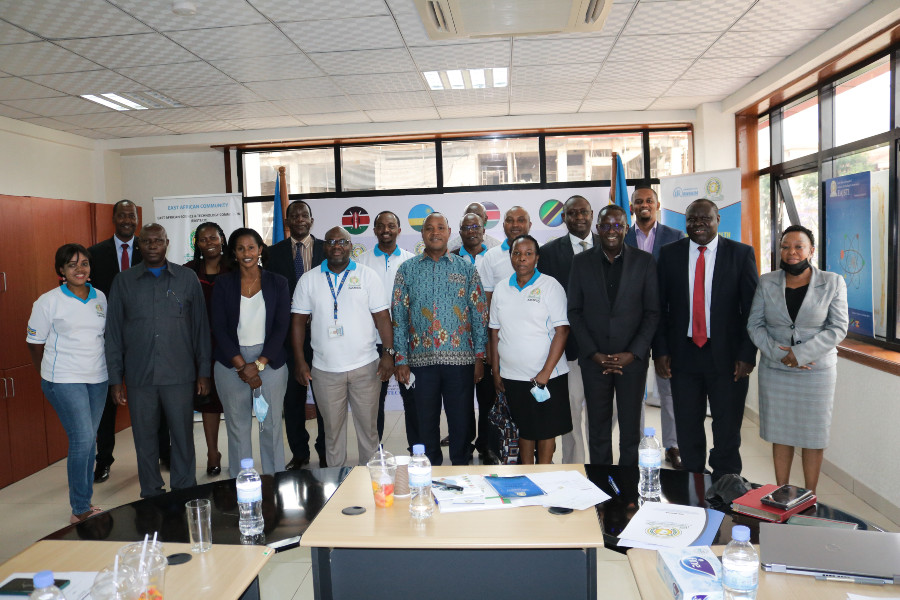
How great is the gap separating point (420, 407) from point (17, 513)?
9.24ft

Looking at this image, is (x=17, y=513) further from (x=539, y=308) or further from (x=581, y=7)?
(x=581, y=7)

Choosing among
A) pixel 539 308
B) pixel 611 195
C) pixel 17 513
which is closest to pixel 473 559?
pixel 539 308

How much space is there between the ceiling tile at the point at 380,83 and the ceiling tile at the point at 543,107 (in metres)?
1.22

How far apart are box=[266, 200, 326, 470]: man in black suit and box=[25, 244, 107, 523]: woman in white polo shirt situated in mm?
1186

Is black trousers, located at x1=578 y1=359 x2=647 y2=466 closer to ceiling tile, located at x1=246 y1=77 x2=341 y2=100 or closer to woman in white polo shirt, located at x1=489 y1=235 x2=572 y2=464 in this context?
woman in white polo shirt, located at x1=489 y1=235 x2=572 y2=464

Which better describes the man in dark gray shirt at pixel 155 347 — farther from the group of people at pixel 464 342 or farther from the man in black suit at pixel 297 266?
the man in black suit at pixel 297 266

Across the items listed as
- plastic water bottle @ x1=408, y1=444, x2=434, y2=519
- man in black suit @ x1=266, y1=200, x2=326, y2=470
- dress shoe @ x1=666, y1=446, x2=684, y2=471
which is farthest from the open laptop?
man in black suit @ x1=266, y1=200, x2=326, y2=470

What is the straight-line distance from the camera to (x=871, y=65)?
443 cm

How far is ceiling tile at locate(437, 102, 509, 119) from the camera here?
244 inches

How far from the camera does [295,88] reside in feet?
17.5

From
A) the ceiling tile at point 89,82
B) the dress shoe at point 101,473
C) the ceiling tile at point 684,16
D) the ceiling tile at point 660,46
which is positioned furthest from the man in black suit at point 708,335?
the ceiling tile at point 89,82

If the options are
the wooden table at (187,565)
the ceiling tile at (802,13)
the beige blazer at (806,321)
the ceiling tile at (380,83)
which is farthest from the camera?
the ceiling tile at (380,83)

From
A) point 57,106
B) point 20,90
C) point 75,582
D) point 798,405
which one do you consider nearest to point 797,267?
point 798,405

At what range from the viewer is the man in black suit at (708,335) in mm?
3533
